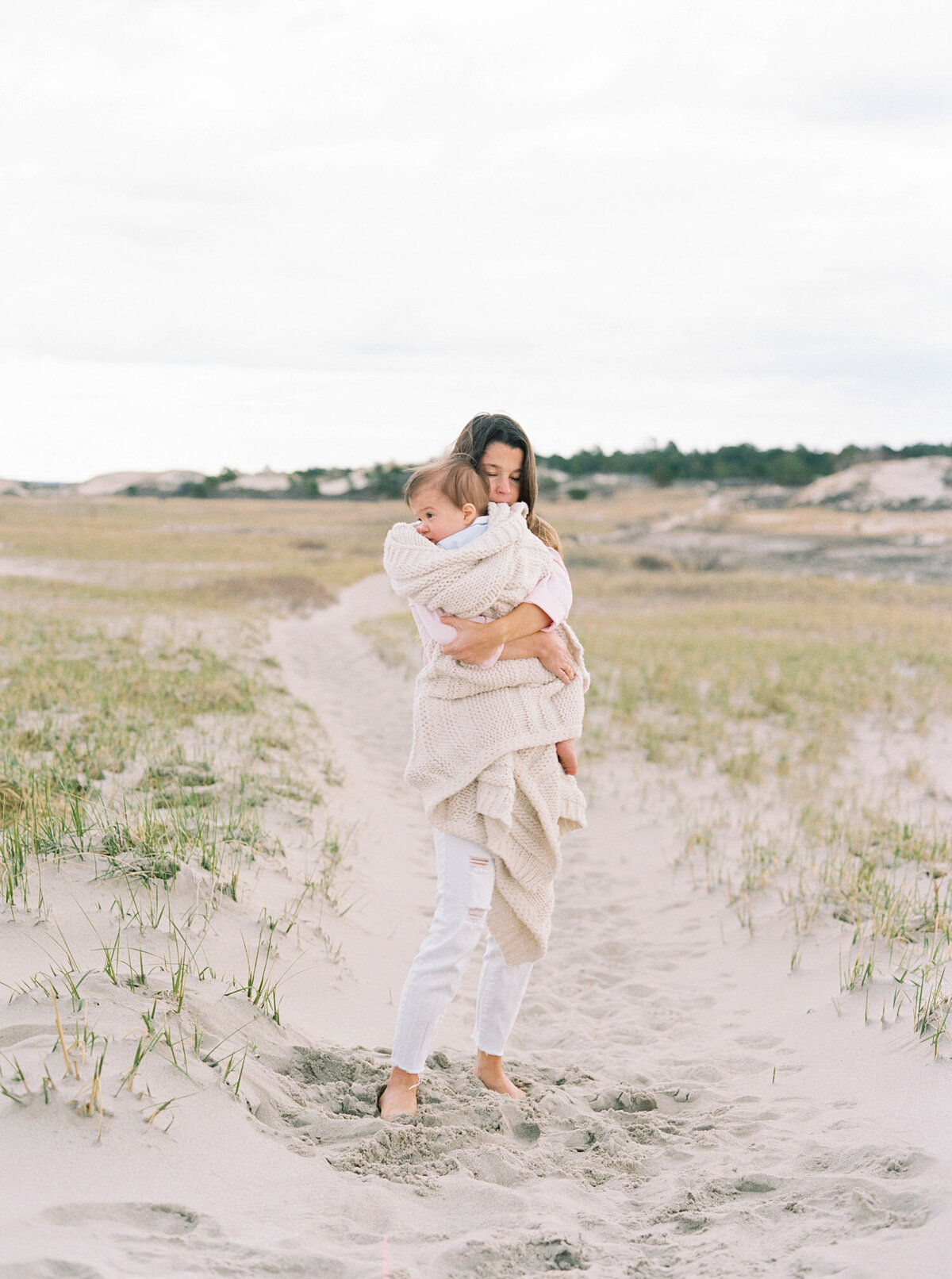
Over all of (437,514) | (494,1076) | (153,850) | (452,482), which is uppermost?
(452,482)

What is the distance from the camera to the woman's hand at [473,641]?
10.5 ft

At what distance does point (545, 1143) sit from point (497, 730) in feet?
4.44

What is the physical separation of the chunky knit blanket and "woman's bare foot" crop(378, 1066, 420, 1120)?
0.50 m

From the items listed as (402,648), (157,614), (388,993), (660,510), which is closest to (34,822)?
(388,993)

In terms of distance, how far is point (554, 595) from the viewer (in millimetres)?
3395

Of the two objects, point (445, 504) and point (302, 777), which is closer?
point (445, 504)

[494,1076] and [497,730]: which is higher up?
[497,730]

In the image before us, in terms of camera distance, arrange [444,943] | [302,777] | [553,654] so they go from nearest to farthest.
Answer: [444,943] < [553,654] < [302,777]

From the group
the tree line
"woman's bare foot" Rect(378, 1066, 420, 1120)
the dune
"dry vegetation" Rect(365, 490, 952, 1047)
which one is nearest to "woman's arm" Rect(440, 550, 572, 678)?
"woman's bare foot" Rect(378, 1066, 420, 1120)

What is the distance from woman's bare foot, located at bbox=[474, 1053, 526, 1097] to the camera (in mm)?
3527

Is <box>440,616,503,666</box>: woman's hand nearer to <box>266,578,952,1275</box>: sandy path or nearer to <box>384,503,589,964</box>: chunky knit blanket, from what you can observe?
<box>384,503,589,964</box>: chunky knit blanket

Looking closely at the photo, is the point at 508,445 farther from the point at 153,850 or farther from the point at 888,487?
the point at 888,487

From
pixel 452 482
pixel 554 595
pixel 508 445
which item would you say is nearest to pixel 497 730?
pixel 554 595

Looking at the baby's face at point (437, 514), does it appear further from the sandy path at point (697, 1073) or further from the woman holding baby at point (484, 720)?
the sandy path at point (697, 1073)
